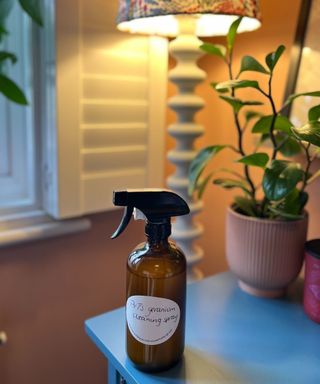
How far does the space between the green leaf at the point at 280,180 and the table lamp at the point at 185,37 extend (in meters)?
0.28

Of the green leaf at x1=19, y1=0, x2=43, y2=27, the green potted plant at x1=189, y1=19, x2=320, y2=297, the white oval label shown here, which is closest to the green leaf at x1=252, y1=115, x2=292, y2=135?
the green potted plant at x1=189, y1=19, x2=320, y2=297

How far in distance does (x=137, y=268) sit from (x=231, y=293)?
1.02 ft

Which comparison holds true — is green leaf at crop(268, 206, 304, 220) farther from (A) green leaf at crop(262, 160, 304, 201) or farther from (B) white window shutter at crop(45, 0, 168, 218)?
(B) white window shutter at crop(45, 0, 168, 218)

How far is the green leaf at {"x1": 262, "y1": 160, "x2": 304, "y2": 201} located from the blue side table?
0.22 meters

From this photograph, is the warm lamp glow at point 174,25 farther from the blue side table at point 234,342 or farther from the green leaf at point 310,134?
the blue side table at point 234,342

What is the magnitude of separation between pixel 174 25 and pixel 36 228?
1.79ft

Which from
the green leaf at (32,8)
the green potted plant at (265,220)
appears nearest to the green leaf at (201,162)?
the green potted plant at (265,220)

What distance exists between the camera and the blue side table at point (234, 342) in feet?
1.94

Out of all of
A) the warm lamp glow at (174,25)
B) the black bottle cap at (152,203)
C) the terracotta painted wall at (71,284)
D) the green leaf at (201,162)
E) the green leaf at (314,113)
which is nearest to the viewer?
the black bottle cap at (152,203)

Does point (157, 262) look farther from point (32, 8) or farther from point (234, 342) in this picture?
point (32, 8)

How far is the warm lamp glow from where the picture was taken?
2.98 ft

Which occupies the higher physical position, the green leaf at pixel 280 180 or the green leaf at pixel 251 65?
the green leaf at pixel 251 65

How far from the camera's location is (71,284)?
43.7 inches

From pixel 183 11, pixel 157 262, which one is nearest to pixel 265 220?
pixel 157 262
